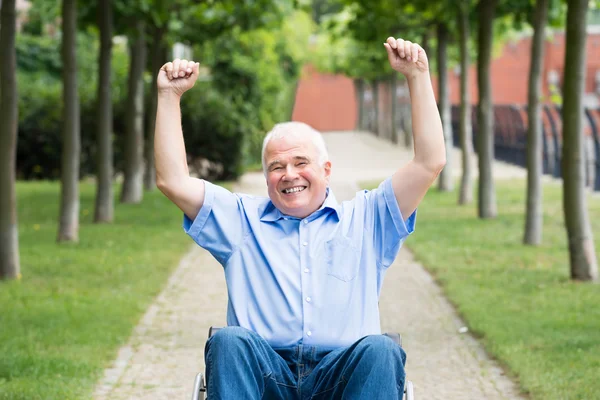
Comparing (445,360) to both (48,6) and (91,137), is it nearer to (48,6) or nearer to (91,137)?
(48,6)

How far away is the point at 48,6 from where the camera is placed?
1903cm

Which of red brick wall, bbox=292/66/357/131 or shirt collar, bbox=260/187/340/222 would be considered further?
red brick wall, bbox=292/66/357/131

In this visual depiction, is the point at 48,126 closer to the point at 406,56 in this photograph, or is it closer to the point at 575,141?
the point at 575,141

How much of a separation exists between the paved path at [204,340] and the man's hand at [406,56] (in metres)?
2.50

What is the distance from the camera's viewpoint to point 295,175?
161 inches

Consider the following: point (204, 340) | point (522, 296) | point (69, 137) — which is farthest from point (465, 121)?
point (204, 340)

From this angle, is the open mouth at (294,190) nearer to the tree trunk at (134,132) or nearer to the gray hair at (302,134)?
the gray hair at (302,134)

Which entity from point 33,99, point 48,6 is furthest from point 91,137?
point 48,6

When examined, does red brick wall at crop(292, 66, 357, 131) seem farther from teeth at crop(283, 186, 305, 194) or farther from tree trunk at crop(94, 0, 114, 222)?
teeth at crop(283, 186, 305, 194)

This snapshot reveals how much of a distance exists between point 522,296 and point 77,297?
3.21 metres

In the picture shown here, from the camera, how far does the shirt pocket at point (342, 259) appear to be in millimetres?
4035

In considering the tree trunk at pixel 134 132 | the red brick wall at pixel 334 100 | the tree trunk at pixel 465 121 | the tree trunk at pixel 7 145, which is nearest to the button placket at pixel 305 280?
the tree trunk at pixel 7 145

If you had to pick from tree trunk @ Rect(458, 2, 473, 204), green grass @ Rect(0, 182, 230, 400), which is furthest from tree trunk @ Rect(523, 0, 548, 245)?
tree trunk @ Rect(458, 2, 473, 204)

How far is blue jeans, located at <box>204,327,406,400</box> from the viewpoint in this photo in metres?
3.69
